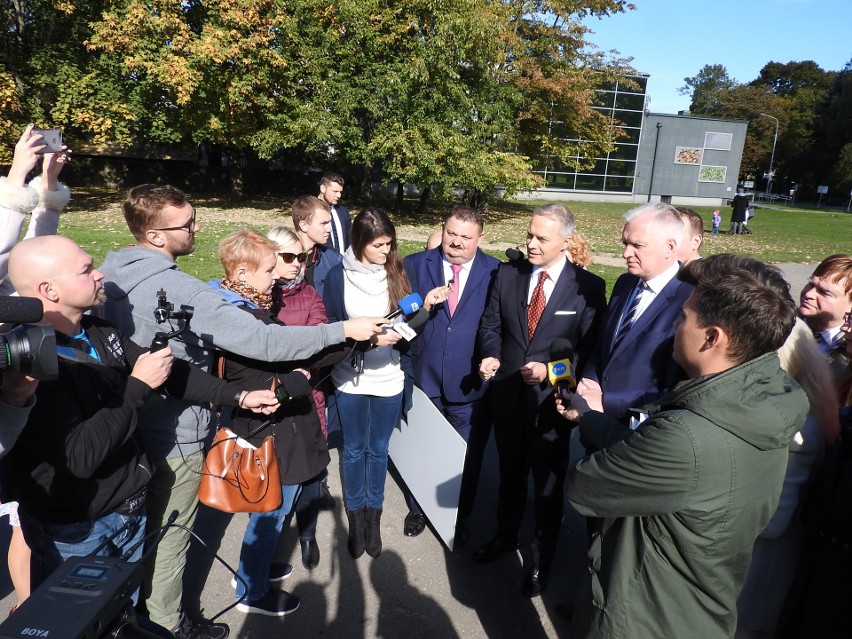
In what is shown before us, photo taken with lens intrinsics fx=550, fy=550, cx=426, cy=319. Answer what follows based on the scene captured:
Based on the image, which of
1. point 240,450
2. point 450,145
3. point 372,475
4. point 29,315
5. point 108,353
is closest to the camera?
point 29,315

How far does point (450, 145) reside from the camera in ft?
59.2

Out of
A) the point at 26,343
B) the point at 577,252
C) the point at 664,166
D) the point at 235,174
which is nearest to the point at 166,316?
the point at 26,343

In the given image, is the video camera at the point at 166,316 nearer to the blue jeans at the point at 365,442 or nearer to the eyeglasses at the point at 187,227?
the eyeglasses at the point at 187,227

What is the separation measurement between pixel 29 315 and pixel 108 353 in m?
0.87

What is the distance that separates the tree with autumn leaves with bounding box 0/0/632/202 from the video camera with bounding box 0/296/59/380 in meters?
17.1

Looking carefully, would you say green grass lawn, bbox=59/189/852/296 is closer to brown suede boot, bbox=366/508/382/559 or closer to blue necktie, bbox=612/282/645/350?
brown suede boot, bbox=366/508/382/559

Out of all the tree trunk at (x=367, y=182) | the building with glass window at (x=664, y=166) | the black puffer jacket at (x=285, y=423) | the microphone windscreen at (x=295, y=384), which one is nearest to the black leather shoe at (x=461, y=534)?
the black puffer jacket at (x=285, y=423)

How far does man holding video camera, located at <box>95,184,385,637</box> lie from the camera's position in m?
2.37

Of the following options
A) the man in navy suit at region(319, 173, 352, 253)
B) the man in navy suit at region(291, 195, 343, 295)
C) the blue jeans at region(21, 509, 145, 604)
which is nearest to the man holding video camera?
the blue jeans at region(21, 509, 145, 604)

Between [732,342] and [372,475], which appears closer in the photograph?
[732,342]

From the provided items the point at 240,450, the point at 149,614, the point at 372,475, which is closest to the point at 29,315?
the point at 240,450

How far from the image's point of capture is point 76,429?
1.84 metres

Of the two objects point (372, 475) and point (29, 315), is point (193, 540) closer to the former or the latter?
point (372, 475)

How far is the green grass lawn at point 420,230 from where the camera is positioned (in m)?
12.5
